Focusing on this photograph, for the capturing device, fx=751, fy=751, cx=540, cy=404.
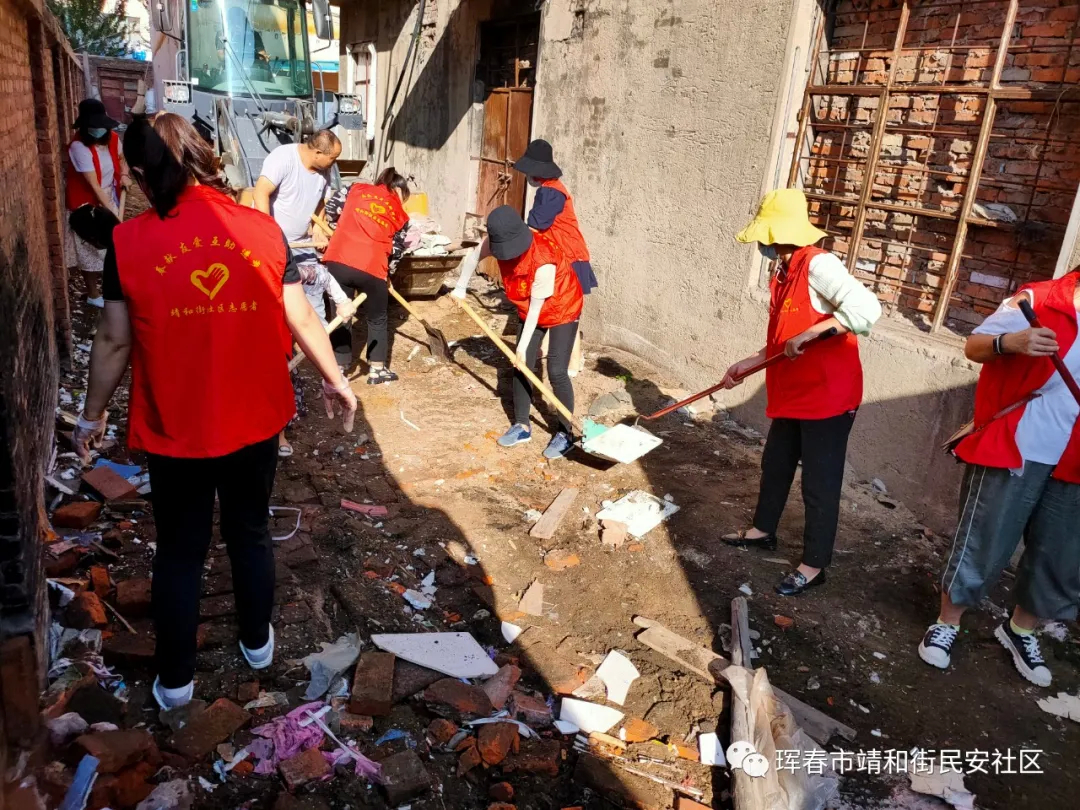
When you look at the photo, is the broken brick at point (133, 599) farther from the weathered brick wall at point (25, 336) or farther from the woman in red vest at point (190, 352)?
the woman in red vest at point (190, 352)

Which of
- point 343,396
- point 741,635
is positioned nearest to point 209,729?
point 343,396

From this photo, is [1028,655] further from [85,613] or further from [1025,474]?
[85,613]

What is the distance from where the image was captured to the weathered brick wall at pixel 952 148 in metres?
3.94

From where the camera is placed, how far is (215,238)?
7.20ft

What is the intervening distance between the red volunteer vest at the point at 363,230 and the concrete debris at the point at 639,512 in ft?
8.86

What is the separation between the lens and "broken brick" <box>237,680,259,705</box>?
2680 millimetres

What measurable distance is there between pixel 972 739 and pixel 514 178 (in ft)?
24.3

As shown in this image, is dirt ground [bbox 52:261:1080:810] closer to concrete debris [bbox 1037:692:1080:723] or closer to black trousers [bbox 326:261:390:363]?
concrete debris [bbox 1037:692:1080:723]

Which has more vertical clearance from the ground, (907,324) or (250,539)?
(907,324)

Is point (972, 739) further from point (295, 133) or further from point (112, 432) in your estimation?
point (295, 133)

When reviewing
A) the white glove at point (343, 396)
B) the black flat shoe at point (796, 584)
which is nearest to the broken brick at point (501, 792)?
the white glove at point (343, 396)

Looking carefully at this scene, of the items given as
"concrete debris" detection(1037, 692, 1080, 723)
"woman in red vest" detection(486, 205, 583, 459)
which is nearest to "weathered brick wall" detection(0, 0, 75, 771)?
"woman in red vest" detection(486, 205, 583, 459)

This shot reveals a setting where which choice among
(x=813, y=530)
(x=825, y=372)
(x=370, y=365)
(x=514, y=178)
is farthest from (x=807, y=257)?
(x=514, y=178)

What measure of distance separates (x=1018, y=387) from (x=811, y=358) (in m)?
0.82
